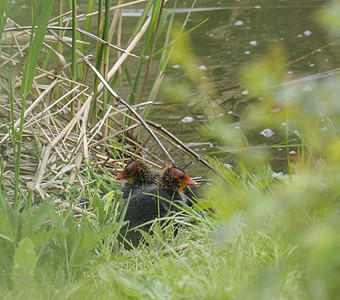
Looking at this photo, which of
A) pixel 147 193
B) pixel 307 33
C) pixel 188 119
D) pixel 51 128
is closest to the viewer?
pixel 147 193

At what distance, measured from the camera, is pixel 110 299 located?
190 cm

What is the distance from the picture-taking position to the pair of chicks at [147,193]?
10.0ft

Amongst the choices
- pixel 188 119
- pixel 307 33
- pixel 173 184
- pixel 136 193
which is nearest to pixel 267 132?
pixel 188 119

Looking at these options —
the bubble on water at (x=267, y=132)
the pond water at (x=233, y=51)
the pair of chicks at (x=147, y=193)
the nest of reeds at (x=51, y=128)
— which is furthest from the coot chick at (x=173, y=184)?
the bubble on water at (x=267, y=132)

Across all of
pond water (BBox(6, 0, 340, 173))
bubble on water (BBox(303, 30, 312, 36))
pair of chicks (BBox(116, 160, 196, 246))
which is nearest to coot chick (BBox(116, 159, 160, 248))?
pair of chicks (BBox(116, 160, 196, 246))

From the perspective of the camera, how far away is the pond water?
15.6 ft

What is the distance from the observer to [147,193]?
3.02 meters

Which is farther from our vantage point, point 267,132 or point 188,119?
point 188,119

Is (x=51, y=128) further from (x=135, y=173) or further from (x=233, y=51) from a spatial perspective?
(x=233, y=51)

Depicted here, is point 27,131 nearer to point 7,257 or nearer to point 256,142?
point 7,257

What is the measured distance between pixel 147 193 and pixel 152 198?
102 millimetres

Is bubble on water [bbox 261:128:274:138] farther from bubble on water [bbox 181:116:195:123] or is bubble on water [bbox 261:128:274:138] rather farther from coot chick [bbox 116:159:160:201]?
coot chick [bbox 116:159:160:201]

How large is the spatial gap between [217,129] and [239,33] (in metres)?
5.20

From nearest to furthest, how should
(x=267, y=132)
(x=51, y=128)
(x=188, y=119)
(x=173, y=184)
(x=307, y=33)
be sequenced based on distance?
(x=173, y=184)
(x=51, y=128)
(x=267, y=132)
(x=188, y=119)
(x=307, y=33)
